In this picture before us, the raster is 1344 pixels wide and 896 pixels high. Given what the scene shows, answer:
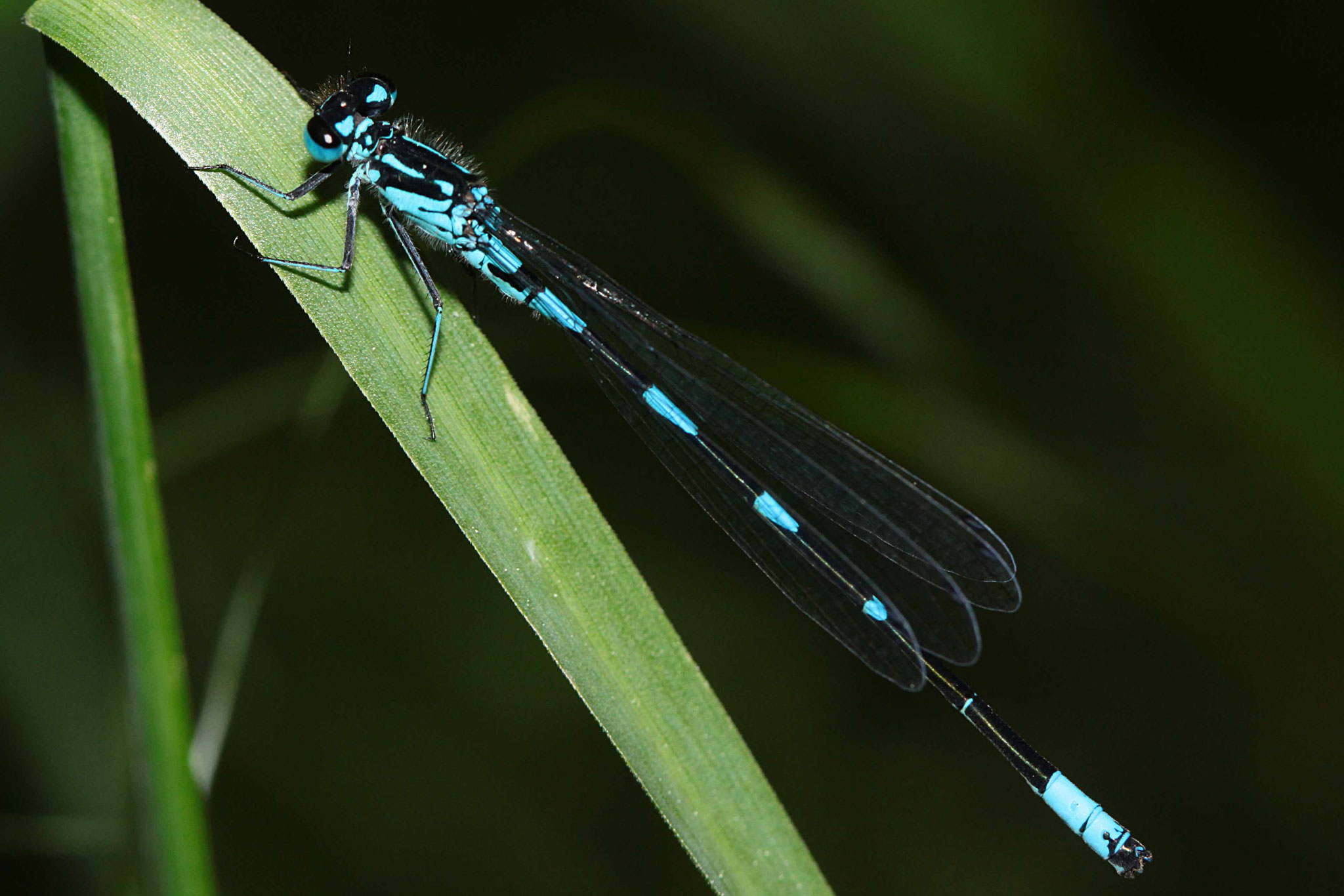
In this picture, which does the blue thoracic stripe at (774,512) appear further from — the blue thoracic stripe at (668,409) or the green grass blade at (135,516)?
the green grass blade at (135,516)

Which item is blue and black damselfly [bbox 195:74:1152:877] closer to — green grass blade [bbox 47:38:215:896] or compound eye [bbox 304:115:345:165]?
compound eye [bbox 304:115:345:165]

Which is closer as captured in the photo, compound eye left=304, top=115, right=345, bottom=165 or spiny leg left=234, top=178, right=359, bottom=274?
spiny leg left=234, top=178, right=359, bottom=274

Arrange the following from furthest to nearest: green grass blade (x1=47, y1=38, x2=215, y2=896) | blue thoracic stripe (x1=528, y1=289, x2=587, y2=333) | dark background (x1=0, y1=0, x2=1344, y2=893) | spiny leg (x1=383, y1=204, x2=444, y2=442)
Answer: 1. dark background (x1=0, y1=0, x2=1344, y2=893)
2. blue thoracic stripe (x1=528, y1=289, x2=587, y2=333)
3. spiny leg (x1=383, y1=204, x2=444, y2=442)
4. green grass blade (x1=47, y1=38, x2=215, y2=896)

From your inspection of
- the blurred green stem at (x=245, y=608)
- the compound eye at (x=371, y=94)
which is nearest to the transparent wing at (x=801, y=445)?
the compound eye at (x=371, y=94)

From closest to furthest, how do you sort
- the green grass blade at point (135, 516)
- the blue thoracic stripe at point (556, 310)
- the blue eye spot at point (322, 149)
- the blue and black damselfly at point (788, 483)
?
the green grass blade at point (135, 516) → the blue eye spot at point (322, 149) → the blue and black damselfly at point (788, 483) → the blue thoracic stripe at point (556, 310)

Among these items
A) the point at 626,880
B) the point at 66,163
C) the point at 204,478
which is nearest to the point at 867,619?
the point at 626,880

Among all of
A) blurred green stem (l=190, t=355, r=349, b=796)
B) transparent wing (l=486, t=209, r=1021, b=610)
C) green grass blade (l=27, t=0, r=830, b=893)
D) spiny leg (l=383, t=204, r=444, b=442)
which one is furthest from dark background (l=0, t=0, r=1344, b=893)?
green grass blade (l=27, t=0, r=830, b=893)

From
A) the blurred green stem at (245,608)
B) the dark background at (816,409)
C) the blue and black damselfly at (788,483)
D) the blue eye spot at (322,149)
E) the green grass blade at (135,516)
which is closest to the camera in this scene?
the green grass blade at (135,516)
